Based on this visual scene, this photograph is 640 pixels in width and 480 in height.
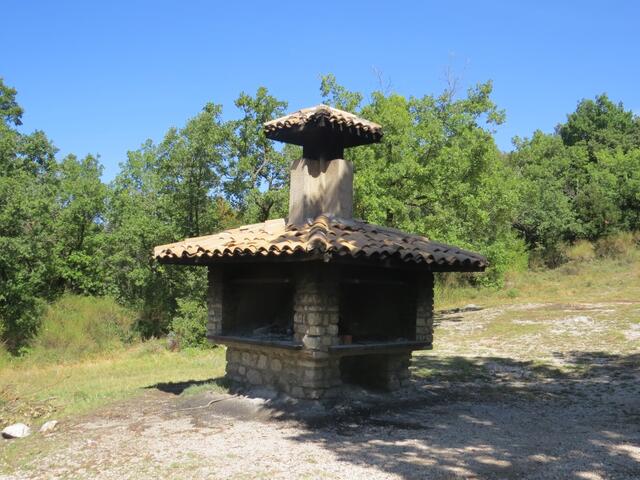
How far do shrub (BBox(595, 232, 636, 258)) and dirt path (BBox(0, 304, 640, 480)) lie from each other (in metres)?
20.0

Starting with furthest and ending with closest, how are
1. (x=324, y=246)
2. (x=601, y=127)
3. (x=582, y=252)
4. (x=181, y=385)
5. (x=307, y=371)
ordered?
(x=601, y=127) < (x=582, y=252) < (x=181, y=385) < (x=307, y=371) < (x=324, y=246)

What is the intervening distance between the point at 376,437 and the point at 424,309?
2.85m

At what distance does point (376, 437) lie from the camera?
6.36 metres

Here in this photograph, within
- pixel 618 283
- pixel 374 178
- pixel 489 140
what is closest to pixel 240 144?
pixel 374 178

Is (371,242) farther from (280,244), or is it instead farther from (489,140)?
(489,140)

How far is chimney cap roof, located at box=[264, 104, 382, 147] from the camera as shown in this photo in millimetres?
8570

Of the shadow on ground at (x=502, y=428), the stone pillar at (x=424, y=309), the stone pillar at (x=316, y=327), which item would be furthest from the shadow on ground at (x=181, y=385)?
the stone pillar at (x=424, y=309)

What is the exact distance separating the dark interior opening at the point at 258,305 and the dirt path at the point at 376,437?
47.5 inches

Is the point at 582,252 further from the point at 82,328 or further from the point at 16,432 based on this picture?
the point at 16,432

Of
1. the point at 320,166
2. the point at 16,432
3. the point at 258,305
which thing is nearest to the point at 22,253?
the point at 258,305

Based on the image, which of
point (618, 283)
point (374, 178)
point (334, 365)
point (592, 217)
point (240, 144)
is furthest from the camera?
point (592, 217)

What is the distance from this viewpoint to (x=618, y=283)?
2256 centimetres

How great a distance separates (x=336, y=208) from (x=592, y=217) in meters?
25.0

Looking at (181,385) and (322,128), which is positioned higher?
(322,128)
